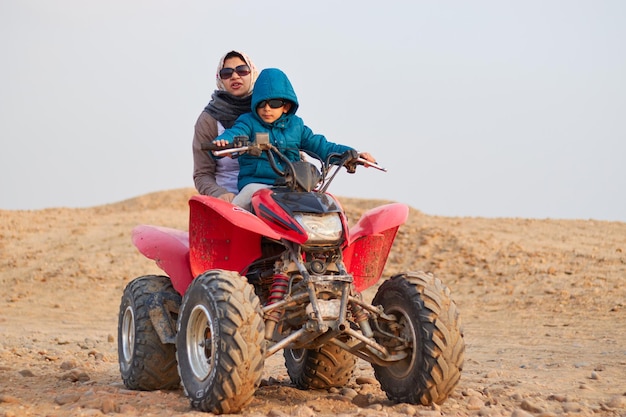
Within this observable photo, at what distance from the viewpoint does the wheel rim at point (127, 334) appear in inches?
285

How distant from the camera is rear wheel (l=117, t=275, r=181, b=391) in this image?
6906 millimetres

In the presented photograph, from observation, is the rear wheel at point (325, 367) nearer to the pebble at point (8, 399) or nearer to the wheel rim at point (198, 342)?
the wheel rim at point (198, 342)

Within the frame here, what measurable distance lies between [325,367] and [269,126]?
2.04 metres

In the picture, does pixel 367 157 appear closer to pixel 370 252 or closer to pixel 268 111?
pixel 370 252

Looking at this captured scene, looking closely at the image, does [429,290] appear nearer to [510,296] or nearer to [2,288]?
[510,296]

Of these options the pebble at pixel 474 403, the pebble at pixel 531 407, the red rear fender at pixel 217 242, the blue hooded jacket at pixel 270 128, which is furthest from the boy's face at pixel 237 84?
the pebble at pixel 531 407

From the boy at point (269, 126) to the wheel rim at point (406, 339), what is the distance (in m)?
1.26

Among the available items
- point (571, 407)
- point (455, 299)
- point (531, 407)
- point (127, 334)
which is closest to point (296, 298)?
point (531, 407)

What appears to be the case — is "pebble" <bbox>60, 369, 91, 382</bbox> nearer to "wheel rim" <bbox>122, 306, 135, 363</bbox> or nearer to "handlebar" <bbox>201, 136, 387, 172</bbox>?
"wheel rim" <bbox>122, 306, 135, 363</bbox>

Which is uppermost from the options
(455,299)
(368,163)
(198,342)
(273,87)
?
(273,87)

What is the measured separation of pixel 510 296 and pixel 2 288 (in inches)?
392

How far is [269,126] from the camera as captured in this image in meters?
6.70

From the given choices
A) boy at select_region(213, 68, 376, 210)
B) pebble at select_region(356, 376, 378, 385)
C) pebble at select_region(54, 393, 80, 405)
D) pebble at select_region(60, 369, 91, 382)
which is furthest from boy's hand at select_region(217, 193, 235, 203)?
Answer: pebble at select_region(60, 369, 91, 382)

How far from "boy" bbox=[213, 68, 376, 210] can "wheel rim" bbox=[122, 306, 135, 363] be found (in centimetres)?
149
